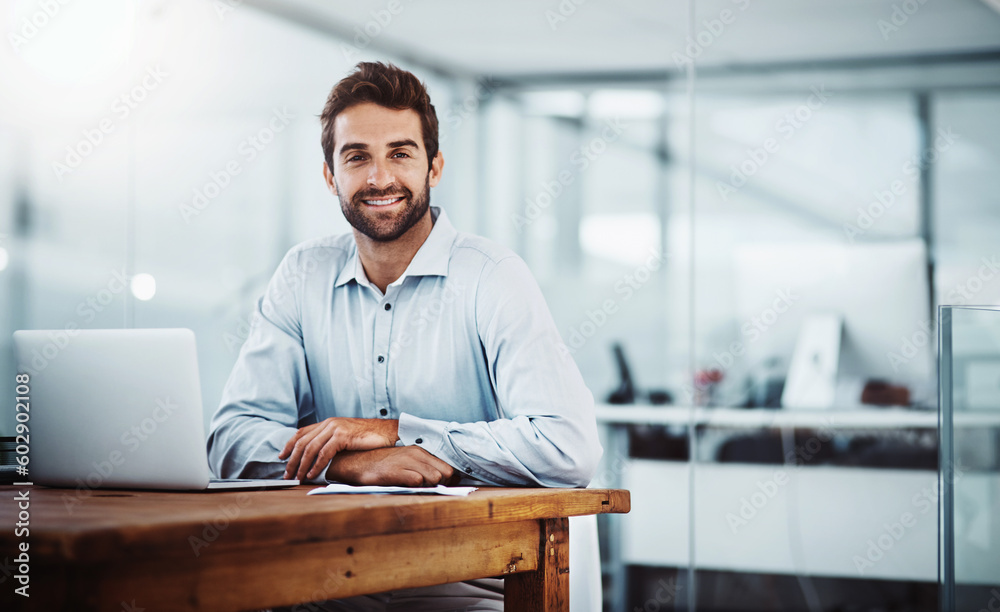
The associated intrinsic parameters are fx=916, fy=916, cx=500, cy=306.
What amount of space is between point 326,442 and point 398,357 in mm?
303

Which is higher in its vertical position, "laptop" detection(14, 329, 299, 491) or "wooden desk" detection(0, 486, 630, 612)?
"laptop" detection(14, 329, 299, 491)

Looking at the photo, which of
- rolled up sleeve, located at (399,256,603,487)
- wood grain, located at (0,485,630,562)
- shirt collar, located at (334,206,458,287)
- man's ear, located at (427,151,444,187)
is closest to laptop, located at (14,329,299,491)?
wood grain, located at (0,485,630,562)

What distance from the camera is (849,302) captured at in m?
3.42

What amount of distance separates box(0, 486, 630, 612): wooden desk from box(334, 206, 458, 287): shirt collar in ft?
1.86

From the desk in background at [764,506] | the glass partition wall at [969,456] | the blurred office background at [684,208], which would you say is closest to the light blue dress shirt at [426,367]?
the glass partition wall at [969,456]

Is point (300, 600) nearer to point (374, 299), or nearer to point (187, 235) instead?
point (374, 299)

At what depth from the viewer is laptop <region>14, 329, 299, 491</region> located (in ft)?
4.20

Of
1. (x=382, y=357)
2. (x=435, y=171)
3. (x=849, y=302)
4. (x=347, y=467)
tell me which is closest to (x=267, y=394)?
(x=382, y=357)

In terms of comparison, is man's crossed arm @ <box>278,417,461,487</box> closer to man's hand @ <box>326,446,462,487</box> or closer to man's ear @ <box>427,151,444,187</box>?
man's hand @ <box>326,446,462,487</box>

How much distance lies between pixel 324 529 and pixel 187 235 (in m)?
2.29

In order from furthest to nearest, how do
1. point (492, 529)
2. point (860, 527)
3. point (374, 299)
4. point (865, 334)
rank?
point (860, 527)
point (865, 334)
point (374, 299)
point (492, 529)

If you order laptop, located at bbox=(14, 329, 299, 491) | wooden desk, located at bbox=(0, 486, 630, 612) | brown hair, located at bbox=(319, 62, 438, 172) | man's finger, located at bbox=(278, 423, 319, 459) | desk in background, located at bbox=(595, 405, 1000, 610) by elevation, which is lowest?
desk in background, located at bbox=(595, 405, 1000, 610)

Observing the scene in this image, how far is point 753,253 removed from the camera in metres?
3.84

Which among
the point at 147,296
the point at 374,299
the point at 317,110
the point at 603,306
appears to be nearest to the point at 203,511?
the point at 374,299
